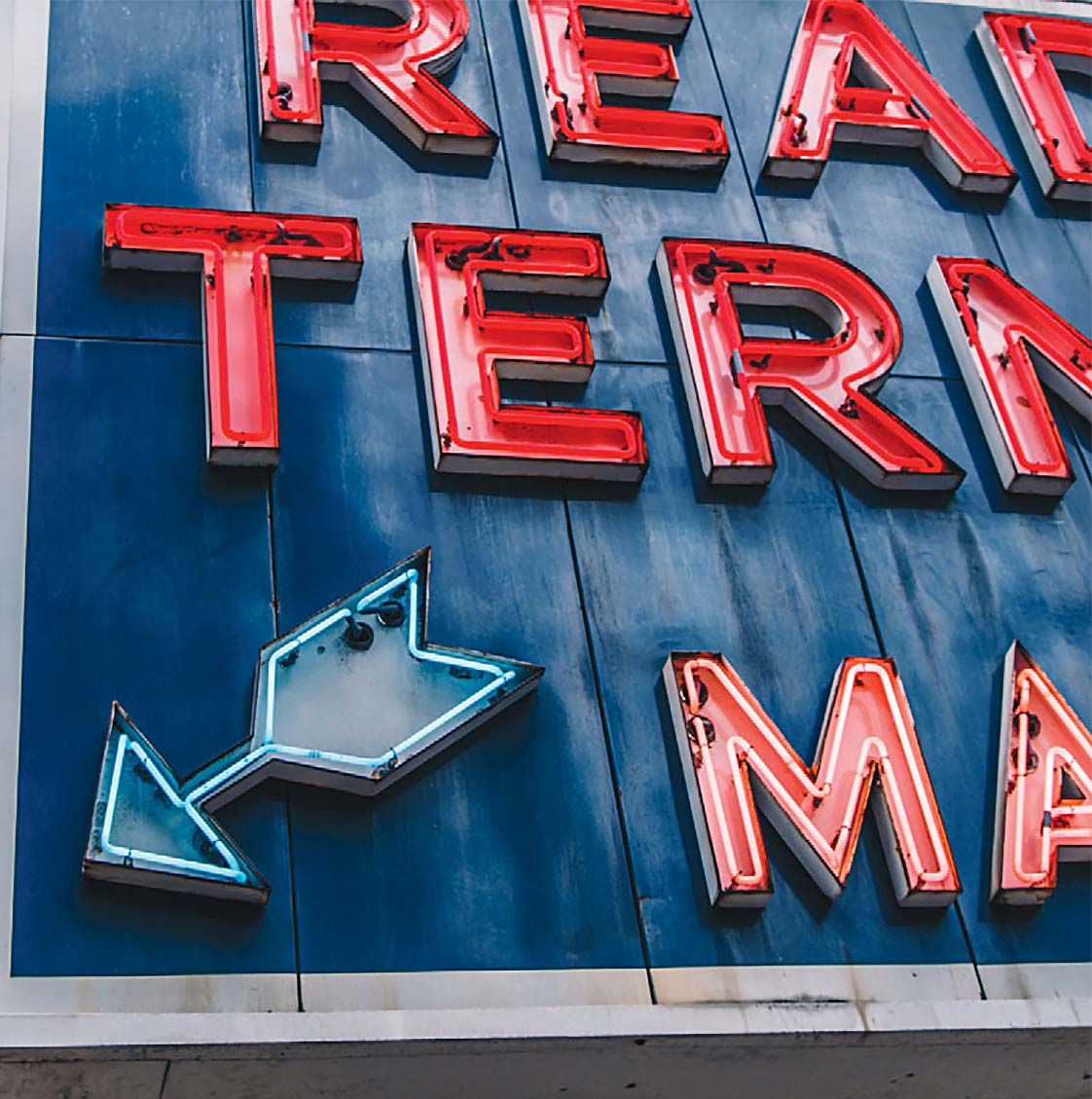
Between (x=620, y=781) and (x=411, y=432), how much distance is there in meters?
2.82

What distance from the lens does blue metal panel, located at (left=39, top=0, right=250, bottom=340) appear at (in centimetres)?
1151

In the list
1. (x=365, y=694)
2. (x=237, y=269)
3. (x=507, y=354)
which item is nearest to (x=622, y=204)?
(x=507, y=354)

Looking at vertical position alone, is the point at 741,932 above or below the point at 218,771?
below

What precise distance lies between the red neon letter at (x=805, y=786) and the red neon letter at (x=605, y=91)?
14.9 ft

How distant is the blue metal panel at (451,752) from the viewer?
31.0 ft

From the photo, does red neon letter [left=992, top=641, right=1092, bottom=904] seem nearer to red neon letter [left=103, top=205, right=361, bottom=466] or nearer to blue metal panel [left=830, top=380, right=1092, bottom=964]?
blue metal panel [left=830, top=380, right=1092, bottom=964]

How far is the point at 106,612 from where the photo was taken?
33.3ft

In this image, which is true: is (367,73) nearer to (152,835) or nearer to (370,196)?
(370,196)

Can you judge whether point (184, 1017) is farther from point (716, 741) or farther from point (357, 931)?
point (716, 741)

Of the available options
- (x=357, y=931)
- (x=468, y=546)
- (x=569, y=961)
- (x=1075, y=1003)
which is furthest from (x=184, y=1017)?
(x=1075, y=1003)

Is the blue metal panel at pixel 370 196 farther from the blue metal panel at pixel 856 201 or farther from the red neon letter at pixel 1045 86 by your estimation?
the red neon letter at pixel 1045 86

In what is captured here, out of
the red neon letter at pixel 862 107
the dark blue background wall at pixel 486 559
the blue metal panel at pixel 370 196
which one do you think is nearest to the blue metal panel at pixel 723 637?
the dark blue background wall at pixel 486 559

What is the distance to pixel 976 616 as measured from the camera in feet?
37.5

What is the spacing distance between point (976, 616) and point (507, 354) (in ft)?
11.8
